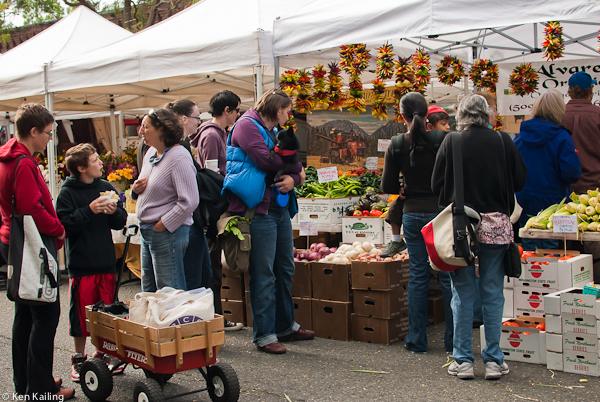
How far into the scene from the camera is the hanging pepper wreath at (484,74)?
6.48 meters

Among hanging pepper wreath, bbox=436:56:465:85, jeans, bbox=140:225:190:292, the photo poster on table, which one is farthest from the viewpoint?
the photo poster on table

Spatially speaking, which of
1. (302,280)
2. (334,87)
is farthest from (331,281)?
(334,87)

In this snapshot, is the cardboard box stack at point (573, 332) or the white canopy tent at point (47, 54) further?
the white canopy tent at point (47, 54)

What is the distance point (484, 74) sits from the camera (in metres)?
6.55

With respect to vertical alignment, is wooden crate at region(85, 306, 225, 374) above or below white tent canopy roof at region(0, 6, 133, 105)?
below

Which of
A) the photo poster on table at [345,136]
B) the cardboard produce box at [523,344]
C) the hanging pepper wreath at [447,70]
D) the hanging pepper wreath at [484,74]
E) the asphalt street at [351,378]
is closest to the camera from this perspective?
the asphalt street at [351,378]

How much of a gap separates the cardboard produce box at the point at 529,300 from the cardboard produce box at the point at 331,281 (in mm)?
1309

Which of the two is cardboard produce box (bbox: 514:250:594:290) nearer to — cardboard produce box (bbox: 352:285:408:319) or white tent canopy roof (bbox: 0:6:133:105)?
cardboard produce box (bbox: 352:285:408:319)

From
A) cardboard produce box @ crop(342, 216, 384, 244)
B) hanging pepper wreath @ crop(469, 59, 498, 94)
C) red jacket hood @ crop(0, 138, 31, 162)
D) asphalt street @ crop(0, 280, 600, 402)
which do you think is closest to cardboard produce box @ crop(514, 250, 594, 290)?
asphalt street @ crop(0, 280, 600, 402)

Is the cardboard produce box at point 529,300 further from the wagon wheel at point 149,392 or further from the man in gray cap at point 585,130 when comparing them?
the wagon wheel at point 149,392

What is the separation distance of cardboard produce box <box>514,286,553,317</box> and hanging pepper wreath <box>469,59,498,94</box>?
2915 mm

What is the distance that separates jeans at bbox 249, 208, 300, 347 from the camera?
13.8 ft

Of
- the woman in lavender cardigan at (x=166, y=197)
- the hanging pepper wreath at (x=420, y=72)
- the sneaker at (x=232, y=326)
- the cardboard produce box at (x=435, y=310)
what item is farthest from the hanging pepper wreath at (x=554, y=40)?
the sneaker at (x=232, y=326)

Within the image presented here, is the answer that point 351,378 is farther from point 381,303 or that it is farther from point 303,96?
point 303,96
